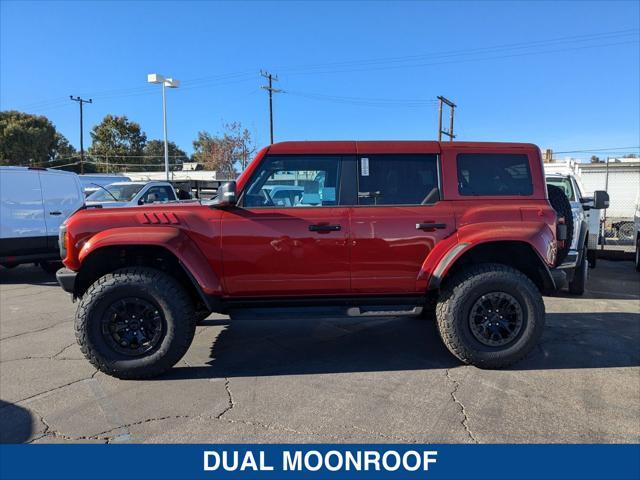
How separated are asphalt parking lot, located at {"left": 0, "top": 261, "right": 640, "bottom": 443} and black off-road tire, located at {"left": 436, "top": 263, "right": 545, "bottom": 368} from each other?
175 millimetres

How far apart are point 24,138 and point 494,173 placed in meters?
56.6

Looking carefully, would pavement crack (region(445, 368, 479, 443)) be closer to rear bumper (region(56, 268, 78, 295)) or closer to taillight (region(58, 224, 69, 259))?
rear bumper (region(56, 268, 78, 295))

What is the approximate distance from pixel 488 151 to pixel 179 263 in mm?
3034

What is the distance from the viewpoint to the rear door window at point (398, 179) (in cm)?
407

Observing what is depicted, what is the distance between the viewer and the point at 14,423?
124 inches

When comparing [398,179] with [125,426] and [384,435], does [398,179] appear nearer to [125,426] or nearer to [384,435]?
[384,435]

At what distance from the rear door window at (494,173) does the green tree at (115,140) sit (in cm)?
5921

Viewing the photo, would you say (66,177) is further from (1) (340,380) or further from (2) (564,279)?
(2) (564,279)

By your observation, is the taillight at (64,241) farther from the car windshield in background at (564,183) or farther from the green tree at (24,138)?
the green tree at (24,138)

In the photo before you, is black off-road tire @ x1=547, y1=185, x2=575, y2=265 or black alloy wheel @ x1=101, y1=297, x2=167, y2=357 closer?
black alloy wheel @ x1=101, y1=297, x2=167, y2=357

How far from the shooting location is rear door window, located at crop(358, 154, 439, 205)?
4.07m

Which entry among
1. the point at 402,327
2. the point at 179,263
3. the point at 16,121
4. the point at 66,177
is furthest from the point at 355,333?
the point at 16,121

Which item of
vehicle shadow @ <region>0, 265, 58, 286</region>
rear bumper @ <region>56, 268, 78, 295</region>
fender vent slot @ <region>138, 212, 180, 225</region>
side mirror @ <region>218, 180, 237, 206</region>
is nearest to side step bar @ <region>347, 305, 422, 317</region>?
side mirror @ <region>218, 180, 237, 206</region>

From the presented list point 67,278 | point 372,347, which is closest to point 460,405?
point 372,347
